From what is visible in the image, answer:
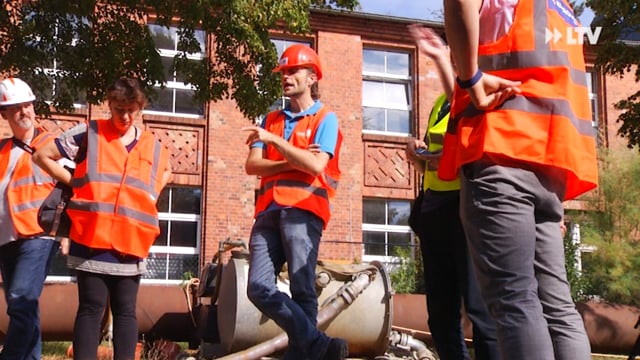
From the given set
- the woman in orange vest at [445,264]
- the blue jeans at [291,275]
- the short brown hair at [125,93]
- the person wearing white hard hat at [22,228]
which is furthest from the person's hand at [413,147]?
the person wearing white hard hat at [22,228]

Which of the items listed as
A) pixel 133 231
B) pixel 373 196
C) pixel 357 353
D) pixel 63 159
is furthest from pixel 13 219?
pixel 373 196

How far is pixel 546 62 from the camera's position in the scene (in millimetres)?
2527

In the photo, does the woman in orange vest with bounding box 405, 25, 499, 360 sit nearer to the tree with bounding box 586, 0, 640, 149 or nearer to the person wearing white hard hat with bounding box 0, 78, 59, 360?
the person wearing white hard hat with bounding box 0, 78, 59, 360

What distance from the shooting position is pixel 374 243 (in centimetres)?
2016

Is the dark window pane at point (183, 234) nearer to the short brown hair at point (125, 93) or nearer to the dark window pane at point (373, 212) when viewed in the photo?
the dark window pane at point (373, 212)

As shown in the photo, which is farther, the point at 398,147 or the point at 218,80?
the point at 398,147

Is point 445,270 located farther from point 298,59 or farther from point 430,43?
point 298,59

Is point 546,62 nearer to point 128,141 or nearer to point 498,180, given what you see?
point 498,180

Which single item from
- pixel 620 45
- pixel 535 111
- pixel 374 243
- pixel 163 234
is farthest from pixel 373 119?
pixel 535 111

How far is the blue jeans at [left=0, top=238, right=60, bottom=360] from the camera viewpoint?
4.53 m

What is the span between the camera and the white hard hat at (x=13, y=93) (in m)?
4.93

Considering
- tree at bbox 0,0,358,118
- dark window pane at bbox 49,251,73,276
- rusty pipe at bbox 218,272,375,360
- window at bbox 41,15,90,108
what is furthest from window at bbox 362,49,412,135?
rusty pipe at bbox 218,272,375,360

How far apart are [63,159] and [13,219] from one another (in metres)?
0.52

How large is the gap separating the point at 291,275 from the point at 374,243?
16.1m
